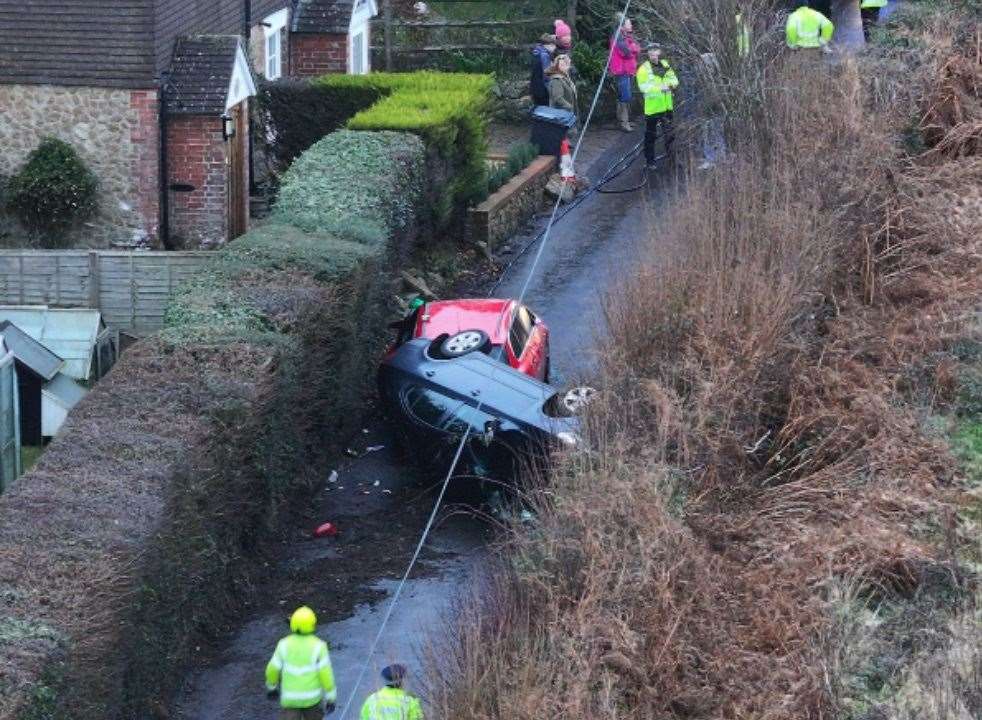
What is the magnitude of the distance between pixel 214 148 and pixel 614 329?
843cm

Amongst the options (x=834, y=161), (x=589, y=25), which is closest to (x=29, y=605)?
(x=834, y=161)

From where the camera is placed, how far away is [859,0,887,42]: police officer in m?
24.7

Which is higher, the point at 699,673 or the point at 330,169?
the point at 330,169

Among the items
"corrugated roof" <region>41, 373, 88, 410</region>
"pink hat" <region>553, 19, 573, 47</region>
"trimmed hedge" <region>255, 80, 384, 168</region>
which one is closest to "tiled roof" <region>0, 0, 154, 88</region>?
"trimmed hedge" <region>255, 80, 384, 168</region>

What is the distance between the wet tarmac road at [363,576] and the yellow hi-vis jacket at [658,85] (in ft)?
16.2

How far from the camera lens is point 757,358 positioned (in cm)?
1291

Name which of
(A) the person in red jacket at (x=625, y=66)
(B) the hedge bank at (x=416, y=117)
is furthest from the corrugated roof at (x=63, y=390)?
(A) the person in red jacket at (x=625, y=66)

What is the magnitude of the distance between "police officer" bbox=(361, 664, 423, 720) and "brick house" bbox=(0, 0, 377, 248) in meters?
12.1

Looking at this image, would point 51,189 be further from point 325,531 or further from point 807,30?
point 807,30

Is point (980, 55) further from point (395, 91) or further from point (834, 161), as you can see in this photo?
point (395, 91)

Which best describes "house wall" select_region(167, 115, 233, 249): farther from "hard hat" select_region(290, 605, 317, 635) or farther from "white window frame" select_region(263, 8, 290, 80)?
"hard hat" select_region(290, 605, 317, 635)

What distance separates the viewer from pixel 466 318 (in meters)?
16.5

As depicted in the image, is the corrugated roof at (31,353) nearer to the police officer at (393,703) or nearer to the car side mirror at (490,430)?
the car side mirror at (490,430)

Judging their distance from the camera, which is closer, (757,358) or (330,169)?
(757,358)
